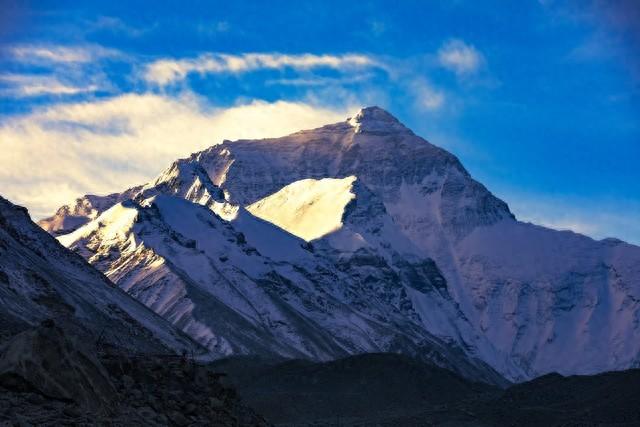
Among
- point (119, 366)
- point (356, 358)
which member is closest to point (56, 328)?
point (119, 366)

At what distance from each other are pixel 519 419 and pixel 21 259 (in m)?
64.3

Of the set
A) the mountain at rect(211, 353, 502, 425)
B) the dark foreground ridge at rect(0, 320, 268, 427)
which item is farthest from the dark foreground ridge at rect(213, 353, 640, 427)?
the dark foreground ridge at rect(0, 320, 268, 427)

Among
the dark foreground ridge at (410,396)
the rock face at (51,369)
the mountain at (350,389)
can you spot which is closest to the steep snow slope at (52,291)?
the mountain at (350,389)

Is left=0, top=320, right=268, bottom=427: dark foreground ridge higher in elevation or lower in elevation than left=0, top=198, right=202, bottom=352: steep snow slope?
lower

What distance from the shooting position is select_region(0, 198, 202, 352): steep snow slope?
428 feet

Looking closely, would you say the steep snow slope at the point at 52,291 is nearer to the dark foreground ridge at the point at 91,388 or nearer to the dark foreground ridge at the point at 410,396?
the dark foreground ridge at the point at 410,396

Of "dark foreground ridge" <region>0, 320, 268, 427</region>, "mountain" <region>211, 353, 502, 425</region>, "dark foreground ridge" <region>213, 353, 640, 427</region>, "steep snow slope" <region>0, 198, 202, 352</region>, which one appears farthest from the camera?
"mountain" <region>211, 353, 502, 425</region>

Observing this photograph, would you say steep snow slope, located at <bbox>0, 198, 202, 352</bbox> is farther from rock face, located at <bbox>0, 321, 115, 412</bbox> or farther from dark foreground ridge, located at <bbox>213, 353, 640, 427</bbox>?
rock face, located at <bbox>0, 321, 115, 412</bbox>

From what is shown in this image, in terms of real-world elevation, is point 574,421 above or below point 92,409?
above

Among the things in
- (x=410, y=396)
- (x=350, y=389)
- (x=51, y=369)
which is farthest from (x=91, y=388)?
(x=410, y=396)

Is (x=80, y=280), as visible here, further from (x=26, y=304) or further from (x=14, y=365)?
(x=14, y=365)

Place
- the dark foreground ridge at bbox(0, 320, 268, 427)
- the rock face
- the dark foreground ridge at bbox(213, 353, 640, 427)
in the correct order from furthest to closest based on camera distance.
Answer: the dark foreground ridge at bbox(213, 353, 640, 427) < the rock face < the dark foreground ridge at bbox(0, 320, 268, 427)

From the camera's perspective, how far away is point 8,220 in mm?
186375

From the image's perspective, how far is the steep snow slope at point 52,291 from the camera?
130375 millimetres
